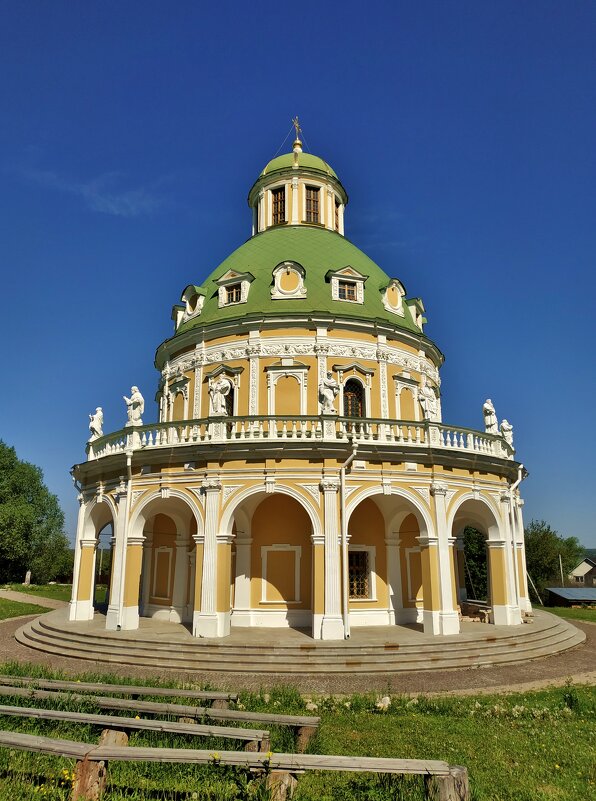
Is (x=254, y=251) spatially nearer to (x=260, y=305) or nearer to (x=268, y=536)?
(x=260, y=305)

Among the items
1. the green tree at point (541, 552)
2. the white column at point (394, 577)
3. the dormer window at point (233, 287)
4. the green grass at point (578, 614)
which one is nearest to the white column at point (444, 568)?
the white column at point (394, 577)

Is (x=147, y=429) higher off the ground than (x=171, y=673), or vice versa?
(x=147, y=429)

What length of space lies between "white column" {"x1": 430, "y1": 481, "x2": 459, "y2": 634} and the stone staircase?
544 millimetres

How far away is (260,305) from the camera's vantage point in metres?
24.4

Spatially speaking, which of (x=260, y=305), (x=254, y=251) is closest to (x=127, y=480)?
(x=260, y=305)

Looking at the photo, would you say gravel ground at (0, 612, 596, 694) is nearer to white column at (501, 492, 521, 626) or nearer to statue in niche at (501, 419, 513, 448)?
white column at (501, 492, 521, 626)

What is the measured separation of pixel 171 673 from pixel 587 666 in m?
11.4

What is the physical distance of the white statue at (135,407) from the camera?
2025cm

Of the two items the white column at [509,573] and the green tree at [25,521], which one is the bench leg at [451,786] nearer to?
the white column at [509,573]

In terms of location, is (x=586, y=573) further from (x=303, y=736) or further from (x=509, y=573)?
(x=303, y=736)

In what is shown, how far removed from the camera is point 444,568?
59.6 ft

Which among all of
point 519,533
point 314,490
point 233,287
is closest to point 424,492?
point 314,490

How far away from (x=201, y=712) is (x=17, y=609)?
81.2ft

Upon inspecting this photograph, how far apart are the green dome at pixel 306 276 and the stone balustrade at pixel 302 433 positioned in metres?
6.17
